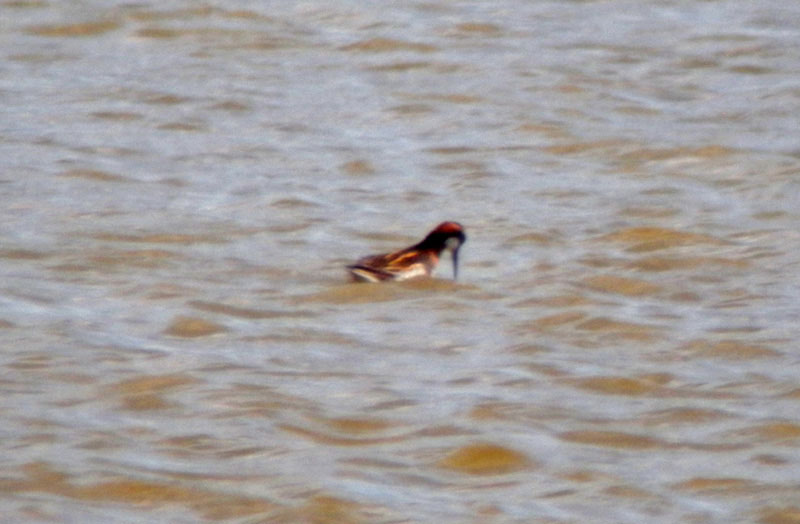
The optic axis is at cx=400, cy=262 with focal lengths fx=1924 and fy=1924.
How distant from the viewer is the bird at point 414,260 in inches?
372

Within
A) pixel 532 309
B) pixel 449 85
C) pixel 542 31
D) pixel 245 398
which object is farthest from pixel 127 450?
pixel 542 31

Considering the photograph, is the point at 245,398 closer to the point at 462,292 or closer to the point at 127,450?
the point at 127,450

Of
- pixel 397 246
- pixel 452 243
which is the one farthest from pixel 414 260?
pixel 397 246

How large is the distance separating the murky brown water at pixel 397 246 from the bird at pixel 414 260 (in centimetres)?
11

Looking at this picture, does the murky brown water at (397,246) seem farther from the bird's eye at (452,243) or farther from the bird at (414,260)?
the bird's eye at (452,243)

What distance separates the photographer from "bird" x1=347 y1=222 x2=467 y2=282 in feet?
31.0

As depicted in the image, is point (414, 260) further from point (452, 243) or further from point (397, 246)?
point (397, 246)

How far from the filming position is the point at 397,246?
10.5 meters

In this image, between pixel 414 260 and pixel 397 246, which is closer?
pixel 414 260

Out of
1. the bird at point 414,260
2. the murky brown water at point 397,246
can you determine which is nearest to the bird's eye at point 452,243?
the bird at point 414,260

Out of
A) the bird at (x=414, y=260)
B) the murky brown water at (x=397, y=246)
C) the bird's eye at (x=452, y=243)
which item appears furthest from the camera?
the bird's eye at (x=452, y=243)

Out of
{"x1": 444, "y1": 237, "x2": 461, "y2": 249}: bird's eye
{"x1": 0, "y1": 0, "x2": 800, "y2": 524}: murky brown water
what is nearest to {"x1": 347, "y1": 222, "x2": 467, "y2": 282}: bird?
{"x1": 444, "y1": 237, "x2": 461, "y2": 249}: bird's eye

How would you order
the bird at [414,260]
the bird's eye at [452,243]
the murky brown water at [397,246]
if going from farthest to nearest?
the bird's eye at [452,243] → the bird at [414,260] → the murky brown water at [397,246]

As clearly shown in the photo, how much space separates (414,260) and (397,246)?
883 millimetres
